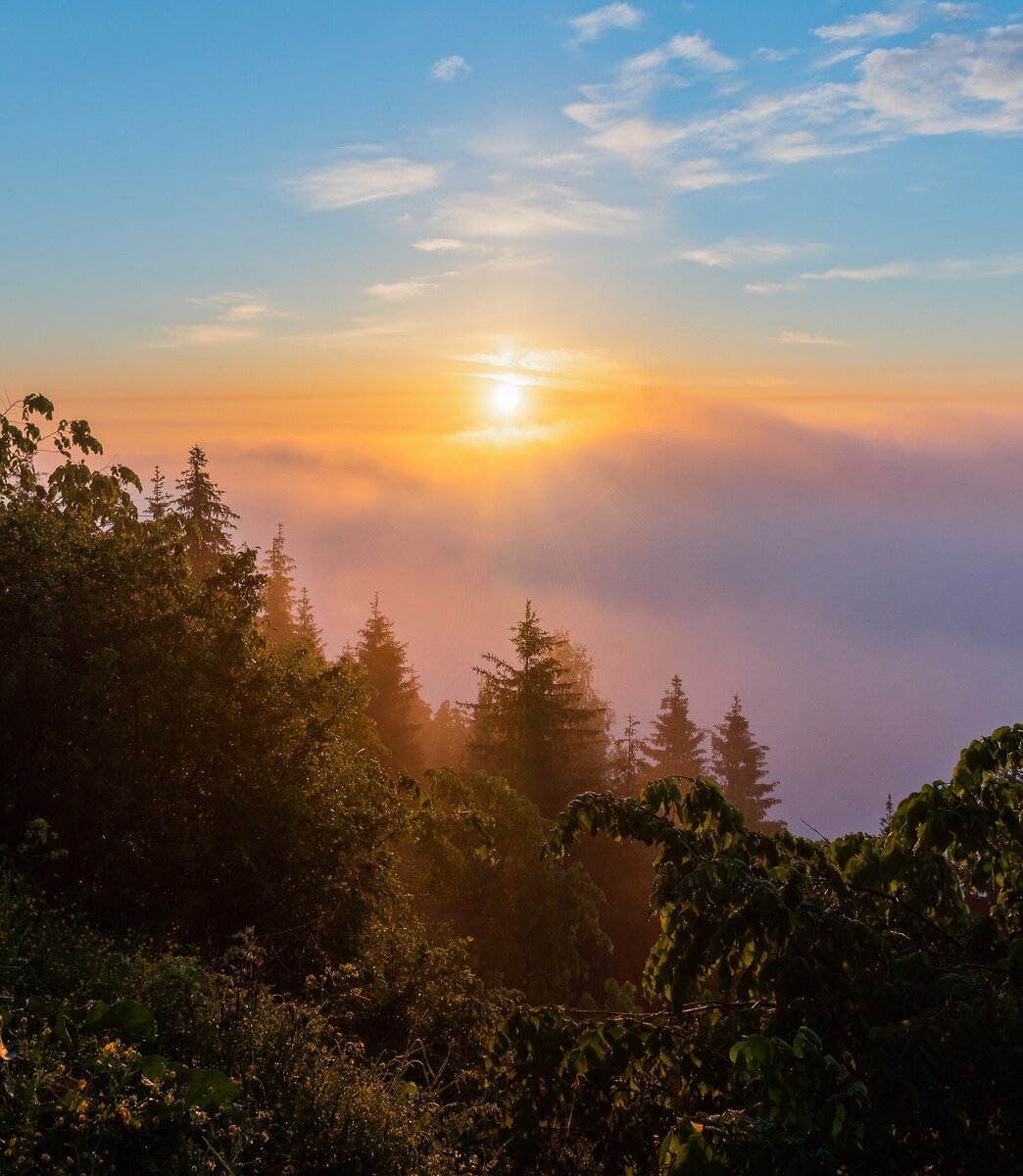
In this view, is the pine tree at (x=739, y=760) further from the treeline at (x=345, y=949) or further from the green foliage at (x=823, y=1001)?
the green foliage at (x=823, y=1001)

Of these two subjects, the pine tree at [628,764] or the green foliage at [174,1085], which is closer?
the green foliage at [174,1085]

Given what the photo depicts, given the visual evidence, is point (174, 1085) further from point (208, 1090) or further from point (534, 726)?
point (534, 726)

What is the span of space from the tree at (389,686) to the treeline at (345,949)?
3053 centimetres

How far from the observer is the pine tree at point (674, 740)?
2729 inches

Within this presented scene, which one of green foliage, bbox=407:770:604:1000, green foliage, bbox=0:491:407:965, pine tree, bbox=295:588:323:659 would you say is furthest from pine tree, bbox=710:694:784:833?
green foliage, bbox=0:491:407:965

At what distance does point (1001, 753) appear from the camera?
564cm

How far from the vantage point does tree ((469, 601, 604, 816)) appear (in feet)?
125

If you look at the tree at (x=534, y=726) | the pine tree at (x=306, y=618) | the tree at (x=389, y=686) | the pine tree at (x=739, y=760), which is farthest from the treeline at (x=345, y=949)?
the pine tree at (x=739, y=760)

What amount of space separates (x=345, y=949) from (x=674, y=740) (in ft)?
196

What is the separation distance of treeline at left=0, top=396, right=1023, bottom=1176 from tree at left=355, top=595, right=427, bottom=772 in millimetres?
30535

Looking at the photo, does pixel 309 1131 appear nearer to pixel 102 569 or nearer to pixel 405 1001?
pixel 405 1001

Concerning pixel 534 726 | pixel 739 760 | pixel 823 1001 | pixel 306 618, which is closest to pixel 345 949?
pixel 823 1001

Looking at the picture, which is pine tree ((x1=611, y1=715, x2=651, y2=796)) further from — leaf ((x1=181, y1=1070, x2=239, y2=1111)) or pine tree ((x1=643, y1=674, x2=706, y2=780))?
leaf ((x1=181, y1=1070, x2=239, y2=1111))

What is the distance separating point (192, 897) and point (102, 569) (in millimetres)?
4848
